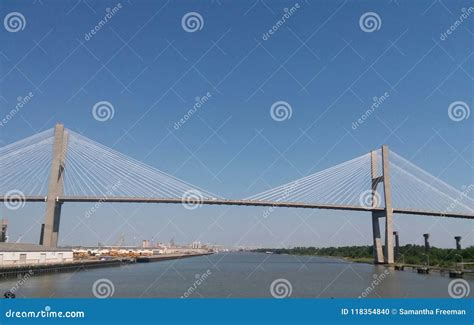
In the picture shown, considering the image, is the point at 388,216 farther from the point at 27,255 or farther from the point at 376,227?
the point at 27,255

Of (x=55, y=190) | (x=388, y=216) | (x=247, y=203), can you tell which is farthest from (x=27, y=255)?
(x=388, y=216)

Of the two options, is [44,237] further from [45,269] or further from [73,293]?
[73,293]

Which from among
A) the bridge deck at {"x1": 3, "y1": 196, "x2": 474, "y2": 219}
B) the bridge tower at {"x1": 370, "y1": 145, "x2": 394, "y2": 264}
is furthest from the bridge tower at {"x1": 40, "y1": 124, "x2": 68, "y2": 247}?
the bridge tower at {"x1": 370, "y1": 145, "x2": 394, "y2": 264}

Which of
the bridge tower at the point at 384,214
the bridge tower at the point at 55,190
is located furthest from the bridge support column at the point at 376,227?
the bridge tower at the point at 55,190

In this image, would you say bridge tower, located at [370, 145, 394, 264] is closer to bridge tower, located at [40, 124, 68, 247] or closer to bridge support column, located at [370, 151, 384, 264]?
bridge support column, located at [370, 151, 384, 264]

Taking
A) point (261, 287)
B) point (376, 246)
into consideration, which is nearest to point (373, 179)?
point (376, 246)

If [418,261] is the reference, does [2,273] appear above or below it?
below
